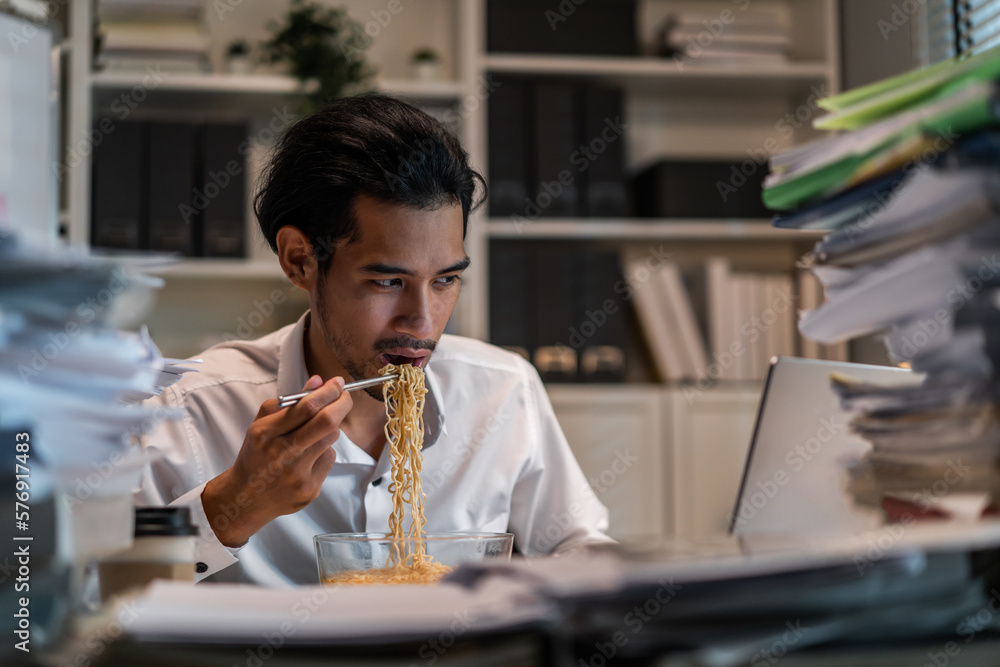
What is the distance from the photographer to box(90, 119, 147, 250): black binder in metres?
2.32

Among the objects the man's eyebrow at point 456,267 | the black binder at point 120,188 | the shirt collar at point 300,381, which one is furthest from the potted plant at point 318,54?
the man's eyebrow at point 456,267

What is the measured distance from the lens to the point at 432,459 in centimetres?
143

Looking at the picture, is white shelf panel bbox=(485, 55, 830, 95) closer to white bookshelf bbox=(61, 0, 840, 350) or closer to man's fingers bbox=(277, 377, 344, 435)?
white bookshelf bbox=(61, 0, 840, 350)

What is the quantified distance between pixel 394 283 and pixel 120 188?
1.39m

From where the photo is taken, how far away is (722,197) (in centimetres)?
264

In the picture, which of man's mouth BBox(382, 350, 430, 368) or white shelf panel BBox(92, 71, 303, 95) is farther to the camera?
white shelf panel BBox(92, 71, 303, 95)

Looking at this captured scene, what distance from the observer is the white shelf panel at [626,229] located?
252cm

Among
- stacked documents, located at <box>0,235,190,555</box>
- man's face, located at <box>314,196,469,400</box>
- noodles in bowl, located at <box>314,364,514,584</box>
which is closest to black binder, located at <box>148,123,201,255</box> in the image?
man's face, located at <box>314,196,469,400</box>

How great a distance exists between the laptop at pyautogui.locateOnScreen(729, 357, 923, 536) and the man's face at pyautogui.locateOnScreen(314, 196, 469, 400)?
0.55m

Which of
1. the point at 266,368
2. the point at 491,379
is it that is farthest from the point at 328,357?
the point at 491,379

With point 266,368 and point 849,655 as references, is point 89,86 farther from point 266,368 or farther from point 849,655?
point 849,655

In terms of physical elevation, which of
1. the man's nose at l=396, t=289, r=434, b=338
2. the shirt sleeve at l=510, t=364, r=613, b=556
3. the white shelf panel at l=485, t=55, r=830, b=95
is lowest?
the shirt sleeve at l=510, t=364, r=613, b=556

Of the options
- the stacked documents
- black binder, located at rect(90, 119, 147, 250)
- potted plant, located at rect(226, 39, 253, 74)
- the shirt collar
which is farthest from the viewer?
potted plant, located at rect(226, 39, 253, 74)

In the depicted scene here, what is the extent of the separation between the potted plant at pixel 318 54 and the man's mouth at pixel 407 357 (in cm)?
121
